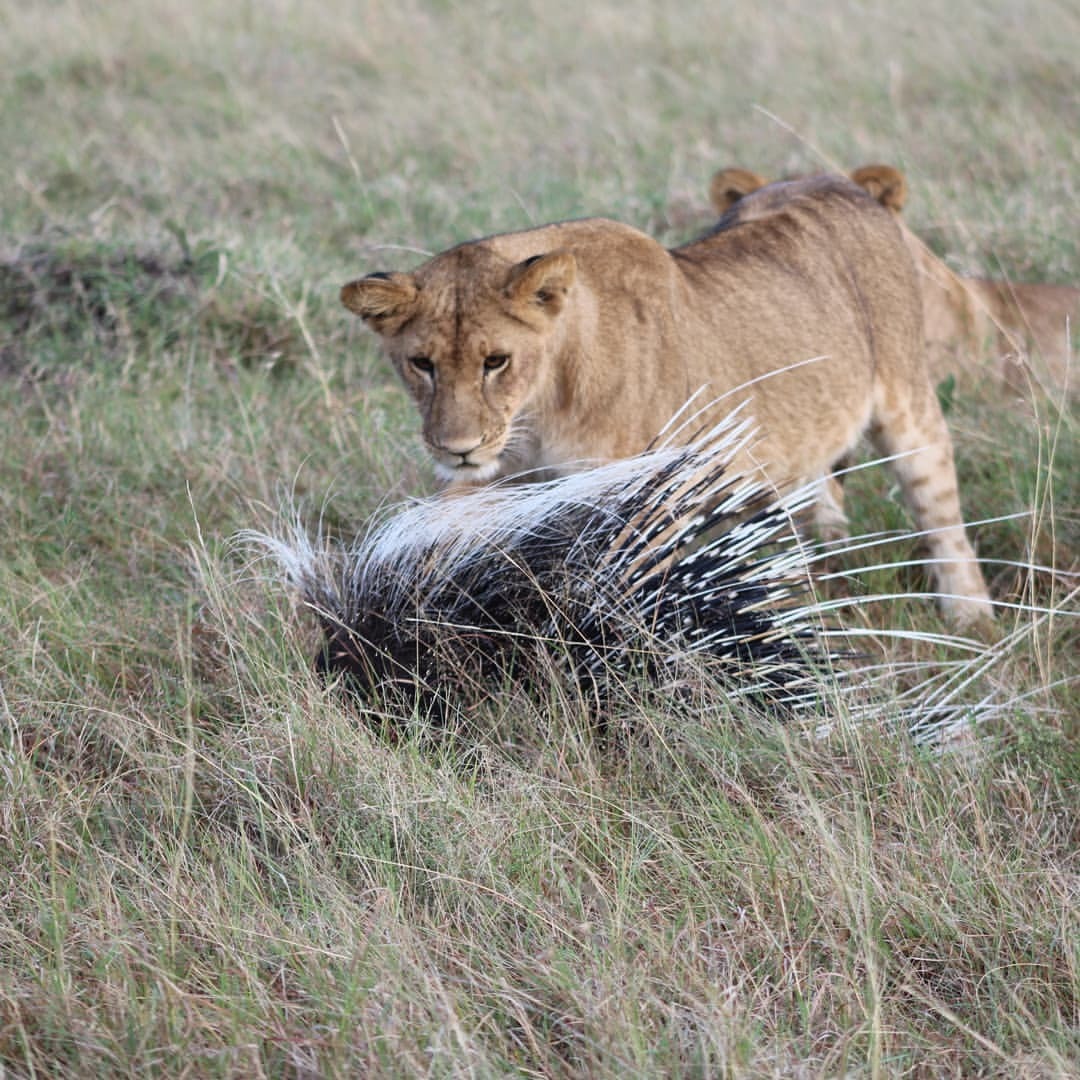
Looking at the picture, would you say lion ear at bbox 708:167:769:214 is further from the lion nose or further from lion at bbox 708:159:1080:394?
the lion nose

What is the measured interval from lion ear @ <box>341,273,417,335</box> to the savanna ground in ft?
1.97

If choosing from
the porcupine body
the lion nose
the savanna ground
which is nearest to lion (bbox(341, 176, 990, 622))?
the lion nose

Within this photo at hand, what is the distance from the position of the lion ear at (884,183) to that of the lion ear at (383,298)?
9.12 ft

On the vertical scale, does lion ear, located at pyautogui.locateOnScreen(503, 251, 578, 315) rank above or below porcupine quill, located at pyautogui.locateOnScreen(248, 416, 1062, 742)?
above

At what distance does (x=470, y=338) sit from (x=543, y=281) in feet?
0.76

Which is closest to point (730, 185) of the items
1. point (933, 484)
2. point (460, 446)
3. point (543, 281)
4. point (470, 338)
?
point (933, 484)

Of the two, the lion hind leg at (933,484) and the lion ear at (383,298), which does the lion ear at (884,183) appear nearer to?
the lion hind leg at (933,484)

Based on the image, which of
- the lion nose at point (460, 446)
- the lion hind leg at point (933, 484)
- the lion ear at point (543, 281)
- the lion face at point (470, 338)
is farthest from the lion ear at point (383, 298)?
the lion hind leg at point (933, 484)

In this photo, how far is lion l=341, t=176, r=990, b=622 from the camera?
3920 mm

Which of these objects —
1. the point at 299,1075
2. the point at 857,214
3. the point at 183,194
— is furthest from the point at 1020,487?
the point at 183,194

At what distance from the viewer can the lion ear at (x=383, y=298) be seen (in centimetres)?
388

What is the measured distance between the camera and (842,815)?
3.33 metres

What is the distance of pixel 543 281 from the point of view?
391cm

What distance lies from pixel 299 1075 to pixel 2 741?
154cm
